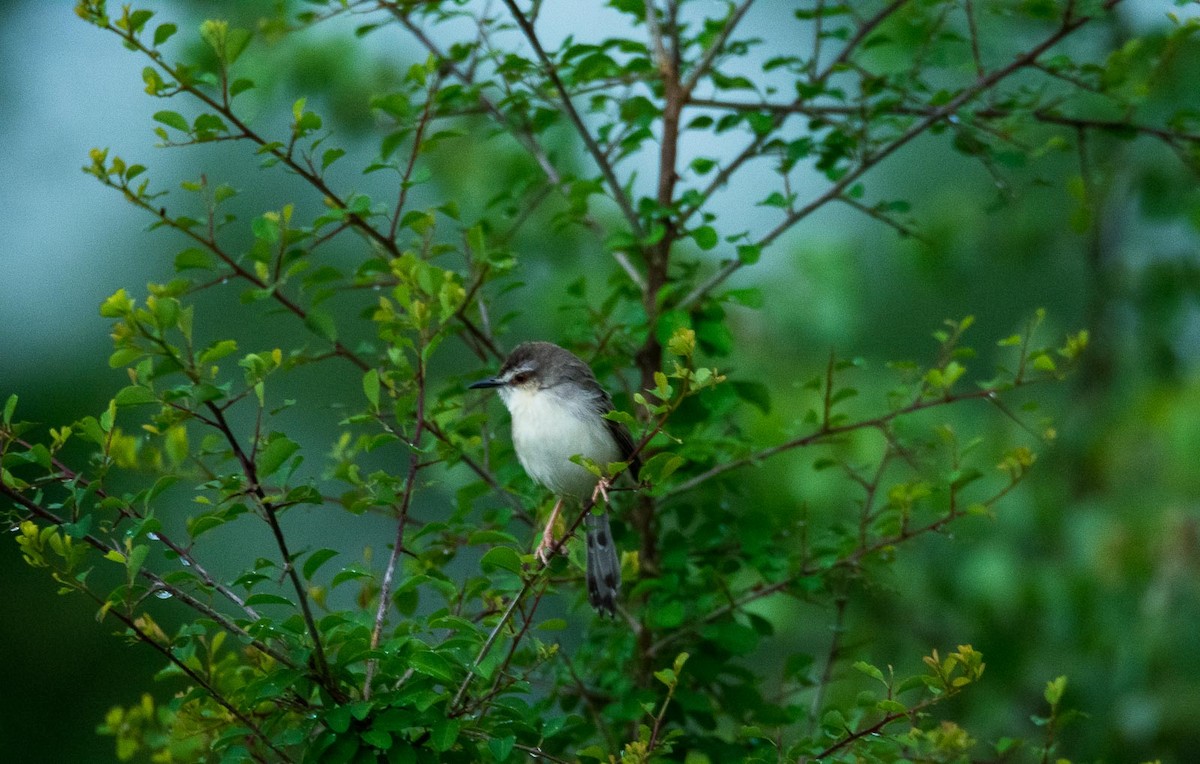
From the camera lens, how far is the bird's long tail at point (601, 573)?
322cm

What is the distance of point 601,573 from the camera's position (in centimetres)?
322

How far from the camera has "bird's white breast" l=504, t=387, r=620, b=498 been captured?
3.59 metres

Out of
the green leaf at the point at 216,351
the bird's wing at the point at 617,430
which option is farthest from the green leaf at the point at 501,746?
the bird's wing at the point at 617,430

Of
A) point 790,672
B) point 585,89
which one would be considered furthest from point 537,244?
point 790,672

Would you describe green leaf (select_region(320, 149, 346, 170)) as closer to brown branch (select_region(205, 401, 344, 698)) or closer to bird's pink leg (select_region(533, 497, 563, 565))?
brown branch (select_region(205, 401, 344, 698))

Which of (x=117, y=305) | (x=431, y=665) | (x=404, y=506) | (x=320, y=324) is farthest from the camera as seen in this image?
(x=320, y=324)

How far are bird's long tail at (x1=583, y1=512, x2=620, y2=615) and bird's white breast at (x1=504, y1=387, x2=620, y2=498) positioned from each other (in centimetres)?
20

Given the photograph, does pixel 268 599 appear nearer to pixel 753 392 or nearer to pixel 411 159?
pixel 411 159

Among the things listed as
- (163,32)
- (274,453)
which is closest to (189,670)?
(274,453)

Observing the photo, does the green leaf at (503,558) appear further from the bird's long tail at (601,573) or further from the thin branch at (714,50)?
the thin branch at (714,50)

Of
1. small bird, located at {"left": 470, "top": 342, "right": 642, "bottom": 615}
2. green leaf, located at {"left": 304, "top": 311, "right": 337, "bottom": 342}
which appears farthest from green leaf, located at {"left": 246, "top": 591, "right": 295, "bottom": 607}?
small bird, located at {"left": 470, "top": 342, "right": 642, "bottom": 615}

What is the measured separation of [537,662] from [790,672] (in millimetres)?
941

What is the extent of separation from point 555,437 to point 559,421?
0.22 feet

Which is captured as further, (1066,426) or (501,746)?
(1066,426)
